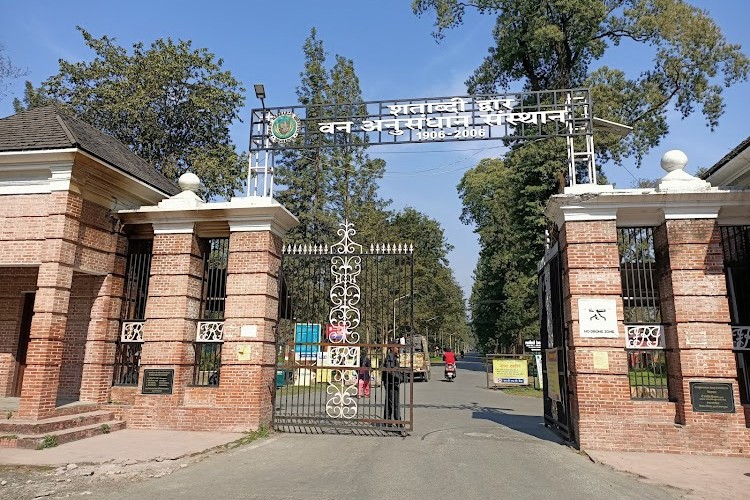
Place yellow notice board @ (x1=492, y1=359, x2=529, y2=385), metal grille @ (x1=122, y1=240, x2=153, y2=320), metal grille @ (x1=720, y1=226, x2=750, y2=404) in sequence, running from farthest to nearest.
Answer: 1. yellow notice board @ (x1=492, y1=359, x2=529, y2=385)
2. metal grille @ (x1=122, y1=240, x2=153, y2=320)
3. metal grille @ (x1=720, y1=226, x2=750, y2=404)

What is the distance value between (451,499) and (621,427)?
4579 mm

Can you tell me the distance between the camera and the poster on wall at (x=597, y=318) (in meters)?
9.34

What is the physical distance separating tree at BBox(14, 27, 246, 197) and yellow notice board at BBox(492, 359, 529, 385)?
15.9m

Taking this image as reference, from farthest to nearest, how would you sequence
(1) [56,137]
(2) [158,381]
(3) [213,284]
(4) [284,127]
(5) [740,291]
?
1. (3) [213,284]
2. (4) [284,127]
3. (2) [158,381]
4. (1) [56,137]
5. (5) [740,291]

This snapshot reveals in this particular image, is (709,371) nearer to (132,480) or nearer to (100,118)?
(132,480)

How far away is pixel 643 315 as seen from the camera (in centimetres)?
1030

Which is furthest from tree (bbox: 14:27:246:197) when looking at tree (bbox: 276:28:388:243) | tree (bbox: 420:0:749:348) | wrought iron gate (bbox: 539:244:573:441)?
wrought iron gate (bbox: 539:244:573:441)

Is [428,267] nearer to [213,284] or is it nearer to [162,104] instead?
[162,104]

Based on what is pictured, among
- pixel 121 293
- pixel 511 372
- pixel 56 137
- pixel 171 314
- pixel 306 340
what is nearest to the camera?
pixel 56 137

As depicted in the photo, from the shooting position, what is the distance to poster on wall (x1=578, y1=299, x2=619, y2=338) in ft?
30.7

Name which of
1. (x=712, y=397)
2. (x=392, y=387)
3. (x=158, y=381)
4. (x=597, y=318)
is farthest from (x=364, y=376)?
(x=712, y=397)

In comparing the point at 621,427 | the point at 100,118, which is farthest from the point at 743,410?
the point at 100,118

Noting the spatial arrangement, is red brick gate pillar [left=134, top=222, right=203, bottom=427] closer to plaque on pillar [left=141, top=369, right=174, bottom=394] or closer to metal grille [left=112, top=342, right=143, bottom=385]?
plaque on pillar [left=141, top=369, right=174, bottom=394]

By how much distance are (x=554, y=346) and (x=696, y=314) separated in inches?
115
